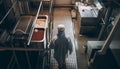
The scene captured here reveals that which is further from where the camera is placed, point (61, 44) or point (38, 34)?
point (38, 34)

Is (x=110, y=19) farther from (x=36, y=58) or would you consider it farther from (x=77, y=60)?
(x=36, y=58)

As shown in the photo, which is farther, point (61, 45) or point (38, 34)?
point (38, 34)

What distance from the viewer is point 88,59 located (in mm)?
4523

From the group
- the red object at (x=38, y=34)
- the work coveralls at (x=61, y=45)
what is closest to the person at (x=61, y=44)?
the work coveralls at (x=61, y=45)

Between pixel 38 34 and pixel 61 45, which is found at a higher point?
→ pixel 38 34

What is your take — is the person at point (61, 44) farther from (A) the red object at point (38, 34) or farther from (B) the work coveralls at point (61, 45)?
(A) the red object at point (38, 34)

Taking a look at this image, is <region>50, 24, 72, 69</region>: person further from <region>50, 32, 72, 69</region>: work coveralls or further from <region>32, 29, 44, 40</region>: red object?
<region>32, 29, 44, 40</region>: red object

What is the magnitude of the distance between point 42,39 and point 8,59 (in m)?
1.01

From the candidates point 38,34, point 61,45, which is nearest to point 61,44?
point 61,45

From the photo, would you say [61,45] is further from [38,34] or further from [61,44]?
[38,34]

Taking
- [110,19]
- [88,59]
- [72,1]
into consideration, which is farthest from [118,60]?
[72,1]

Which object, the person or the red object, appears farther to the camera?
the red object

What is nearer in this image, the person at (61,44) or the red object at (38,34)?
the person at (61,44)

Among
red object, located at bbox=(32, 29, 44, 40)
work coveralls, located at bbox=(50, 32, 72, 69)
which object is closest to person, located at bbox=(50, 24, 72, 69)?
work coveralls, located at bbox=(50, 32, 72, 69)
